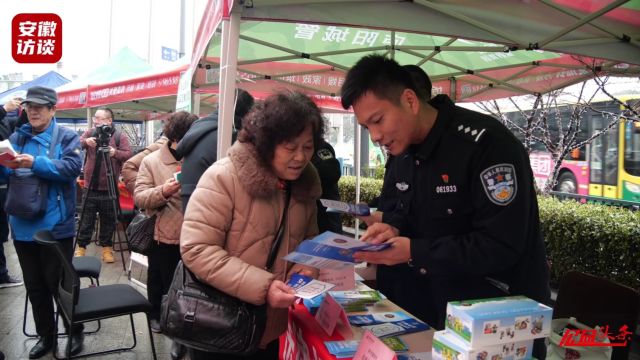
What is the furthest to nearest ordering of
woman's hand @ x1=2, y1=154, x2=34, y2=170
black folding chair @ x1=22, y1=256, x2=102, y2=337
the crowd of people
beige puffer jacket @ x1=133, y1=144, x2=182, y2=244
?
1. black folding chair @ x1=22, y1=256, x2=102, y2=337
2. beige puffer jacket @ x1=133, y1=144, x2=182, y2=244
3. woman's hand @ x1=2, y1=154, x2=34, y2=170
4. the crowd of people

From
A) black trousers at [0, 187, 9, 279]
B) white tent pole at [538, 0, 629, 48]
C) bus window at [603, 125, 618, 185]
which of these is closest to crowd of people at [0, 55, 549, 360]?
white tent pole at [538, 0, 629, 48]

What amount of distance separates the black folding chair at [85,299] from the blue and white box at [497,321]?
2.28 metres

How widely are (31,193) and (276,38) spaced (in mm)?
2139

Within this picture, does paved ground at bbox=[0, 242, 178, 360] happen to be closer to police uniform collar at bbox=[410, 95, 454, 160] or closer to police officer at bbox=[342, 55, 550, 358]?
police officer at bbox=[342, 55, 550, 358]

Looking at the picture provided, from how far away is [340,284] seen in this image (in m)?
2.06

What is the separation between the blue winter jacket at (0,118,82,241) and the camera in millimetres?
3078

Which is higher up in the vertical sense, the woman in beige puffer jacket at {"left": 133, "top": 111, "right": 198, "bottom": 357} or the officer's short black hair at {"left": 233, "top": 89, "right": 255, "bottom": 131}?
the officer's short black hair at {"left": 233, "top": 89, "right": 255, "bottom": 131}

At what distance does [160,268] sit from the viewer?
Answer: 3.50 m

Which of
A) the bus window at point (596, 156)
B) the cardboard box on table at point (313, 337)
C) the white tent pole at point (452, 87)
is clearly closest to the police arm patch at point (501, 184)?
the cardboard box on table at point (313, 337)

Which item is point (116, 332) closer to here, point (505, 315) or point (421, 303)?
point (421, 303)

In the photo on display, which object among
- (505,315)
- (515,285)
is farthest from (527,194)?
(505,315)

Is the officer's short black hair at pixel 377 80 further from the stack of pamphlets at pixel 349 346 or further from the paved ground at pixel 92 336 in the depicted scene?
the paved ground at pixel 92 336

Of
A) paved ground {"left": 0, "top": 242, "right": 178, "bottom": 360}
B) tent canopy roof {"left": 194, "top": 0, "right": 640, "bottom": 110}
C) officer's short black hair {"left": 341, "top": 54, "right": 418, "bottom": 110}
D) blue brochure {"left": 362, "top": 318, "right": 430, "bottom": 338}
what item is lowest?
paved ground {"left": 0, "top": 242, "right": 178, "bottom": 360}

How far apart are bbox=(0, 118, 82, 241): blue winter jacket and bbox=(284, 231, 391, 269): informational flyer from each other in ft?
7.67
